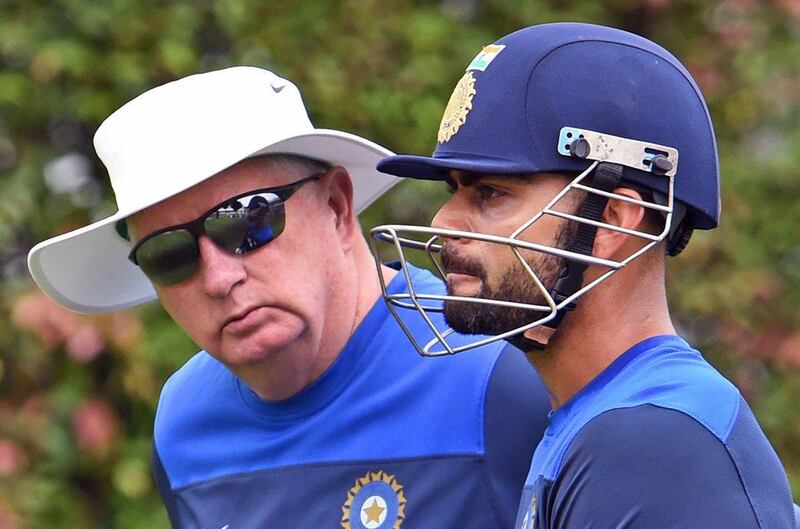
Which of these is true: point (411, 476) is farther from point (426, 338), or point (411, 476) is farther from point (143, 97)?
point (143, 97)

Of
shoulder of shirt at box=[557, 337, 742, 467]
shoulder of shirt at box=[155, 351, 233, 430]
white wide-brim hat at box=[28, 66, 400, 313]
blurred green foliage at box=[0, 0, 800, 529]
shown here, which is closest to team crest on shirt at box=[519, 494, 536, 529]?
shoulder of shirt at box=[557, 337, 742, 467]

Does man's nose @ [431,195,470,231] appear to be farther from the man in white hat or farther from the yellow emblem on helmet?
the man in white hat

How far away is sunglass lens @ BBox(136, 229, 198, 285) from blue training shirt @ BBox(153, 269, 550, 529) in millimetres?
380

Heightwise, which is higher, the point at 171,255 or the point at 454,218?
the point at 454,218

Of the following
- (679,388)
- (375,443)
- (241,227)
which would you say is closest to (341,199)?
(241,227)

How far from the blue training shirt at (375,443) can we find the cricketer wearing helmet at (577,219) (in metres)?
0.42

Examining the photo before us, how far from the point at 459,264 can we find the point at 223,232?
2.21ft

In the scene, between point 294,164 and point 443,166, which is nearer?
point 443,166

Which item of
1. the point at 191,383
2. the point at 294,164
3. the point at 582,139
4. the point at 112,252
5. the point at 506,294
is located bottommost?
the point at 191,383

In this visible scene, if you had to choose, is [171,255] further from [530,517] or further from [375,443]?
[530,517]

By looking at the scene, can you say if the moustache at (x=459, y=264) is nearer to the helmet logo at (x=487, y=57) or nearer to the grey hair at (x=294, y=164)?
the helmet logo at (x=487, y=57)

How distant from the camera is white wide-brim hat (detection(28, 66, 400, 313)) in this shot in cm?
294

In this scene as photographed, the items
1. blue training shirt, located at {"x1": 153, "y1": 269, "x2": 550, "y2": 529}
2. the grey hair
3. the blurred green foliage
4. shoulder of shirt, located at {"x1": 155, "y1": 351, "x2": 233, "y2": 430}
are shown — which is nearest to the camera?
blue training shirt, located at {"x1": 153, "y1": 269, "x2": 550, "y2": 529}

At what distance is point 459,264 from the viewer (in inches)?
96.2
